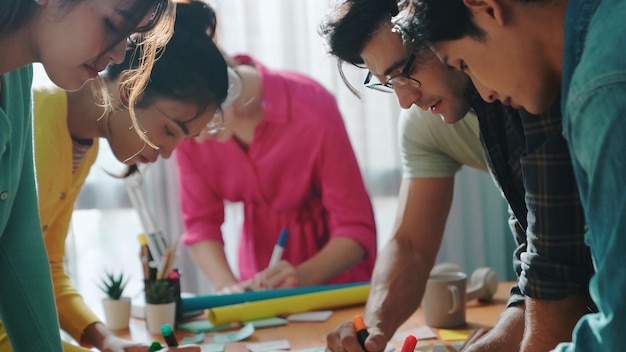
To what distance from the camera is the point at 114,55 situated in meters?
1.31

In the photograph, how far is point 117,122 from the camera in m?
1.75

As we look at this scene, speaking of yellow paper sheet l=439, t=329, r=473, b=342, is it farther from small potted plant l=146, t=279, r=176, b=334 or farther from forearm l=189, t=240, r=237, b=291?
forearm l=189, t=240, r=237, b=291

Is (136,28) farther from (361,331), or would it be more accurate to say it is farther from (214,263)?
(214,263)

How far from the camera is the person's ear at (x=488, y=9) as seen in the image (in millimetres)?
987

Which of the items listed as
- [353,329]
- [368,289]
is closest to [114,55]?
[353,329]

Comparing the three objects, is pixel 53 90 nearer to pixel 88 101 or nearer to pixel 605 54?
pixel 88 101

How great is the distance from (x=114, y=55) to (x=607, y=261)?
80 cm

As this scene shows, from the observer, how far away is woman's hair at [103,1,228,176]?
1.61 metres

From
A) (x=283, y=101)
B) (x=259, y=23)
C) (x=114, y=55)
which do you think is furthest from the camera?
(x=259, y=23)

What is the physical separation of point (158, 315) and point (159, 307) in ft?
0.06

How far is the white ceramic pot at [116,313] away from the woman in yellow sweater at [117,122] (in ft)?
0.27

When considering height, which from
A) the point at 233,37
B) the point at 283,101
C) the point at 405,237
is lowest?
the point at 405,237

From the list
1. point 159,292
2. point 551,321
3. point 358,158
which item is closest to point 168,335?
point 159,292

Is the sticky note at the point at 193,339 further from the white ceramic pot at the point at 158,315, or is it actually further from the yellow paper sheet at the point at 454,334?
the yellow paper sheet at the point at 454,334
